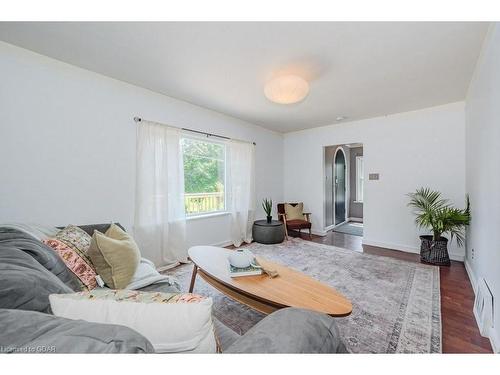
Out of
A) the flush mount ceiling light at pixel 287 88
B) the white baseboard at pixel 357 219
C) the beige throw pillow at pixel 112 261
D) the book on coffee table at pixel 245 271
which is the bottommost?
the white baseboard at pixel 357 219

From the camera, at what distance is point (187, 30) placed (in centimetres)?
175

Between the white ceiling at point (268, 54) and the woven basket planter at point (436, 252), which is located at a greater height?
the white ceiling at point (268, 54)

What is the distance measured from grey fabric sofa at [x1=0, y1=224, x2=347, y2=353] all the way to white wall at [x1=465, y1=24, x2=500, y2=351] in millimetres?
1655

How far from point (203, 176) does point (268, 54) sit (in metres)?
2.26

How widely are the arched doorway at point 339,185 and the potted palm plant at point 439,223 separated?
2309 mm

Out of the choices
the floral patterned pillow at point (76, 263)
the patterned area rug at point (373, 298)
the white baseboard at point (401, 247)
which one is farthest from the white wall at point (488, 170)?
the floral patterned pillow at point (76, 263)

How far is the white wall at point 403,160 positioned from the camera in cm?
337

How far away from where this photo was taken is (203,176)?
3.81m

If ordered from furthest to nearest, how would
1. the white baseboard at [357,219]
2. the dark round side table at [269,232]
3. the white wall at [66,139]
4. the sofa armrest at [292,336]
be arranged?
the white baseboard at [357,219], the dark round side table at [269,232], the white wall at [66,139], the sofa armrest at [292,336]

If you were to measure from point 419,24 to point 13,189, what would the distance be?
12.0ft

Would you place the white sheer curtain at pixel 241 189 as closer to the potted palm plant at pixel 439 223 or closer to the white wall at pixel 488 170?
the potted palm plant at pixel 439 223

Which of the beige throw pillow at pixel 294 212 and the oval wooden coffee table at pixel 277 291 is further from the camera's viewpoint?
the beige throw pillow at pixel 294 212

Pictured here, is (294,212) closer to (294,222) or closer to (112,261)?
(294,222)

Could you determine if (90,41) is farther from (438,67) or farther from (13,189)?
(438,67)
